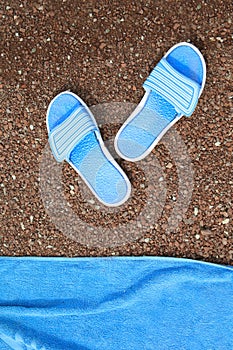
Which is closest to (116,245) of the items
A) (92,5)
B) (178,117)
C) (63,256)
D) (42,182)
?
(63,256)

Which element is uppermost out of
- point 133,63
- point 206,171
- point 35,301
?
point 133,63

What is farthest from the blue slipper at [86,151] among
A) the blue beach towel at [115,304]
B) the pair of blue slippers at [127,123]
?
the blue beach towel at [115,304]

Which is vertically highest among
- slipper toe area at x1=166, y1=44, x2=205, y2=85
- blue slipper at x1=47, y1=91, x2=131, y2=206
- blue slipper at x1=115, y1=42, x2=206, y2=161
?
slipper toe area at x1=166, y1=44, x2=205, y2=85

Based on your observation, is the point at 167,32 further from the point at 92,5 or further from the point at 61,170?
the point at 61,170

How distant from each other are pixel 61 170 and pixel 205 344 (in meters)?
0.56

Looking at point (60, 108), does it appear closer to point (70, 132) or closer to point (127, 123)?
point (70, 132)

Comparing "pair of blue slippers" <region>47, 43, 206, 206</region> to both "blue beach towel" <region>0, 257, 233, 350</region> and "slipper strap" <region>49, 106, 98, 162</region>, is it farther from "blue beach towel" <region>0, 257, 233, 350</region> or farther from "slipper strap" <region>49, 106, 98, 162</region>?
"blue beach towel" <region>0, 257, 233, 350</region>

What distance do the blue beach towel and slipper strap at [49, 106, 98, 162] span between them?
28cm

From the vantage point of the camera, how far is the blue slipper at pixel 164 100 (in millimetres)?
1151

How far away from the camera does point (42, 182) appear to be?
4.12 feet

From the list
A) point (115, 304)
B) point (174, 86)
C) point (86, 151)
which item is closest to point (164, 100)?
point (174, 86)

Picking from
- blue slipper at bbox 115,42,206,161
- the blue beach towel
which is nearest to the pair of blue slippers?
blue slipper at bbox 115,42,206,161

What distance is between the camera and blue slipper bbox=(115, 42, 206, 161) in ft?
3.78

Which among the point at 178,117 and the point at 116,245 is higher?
the point at 178,117
